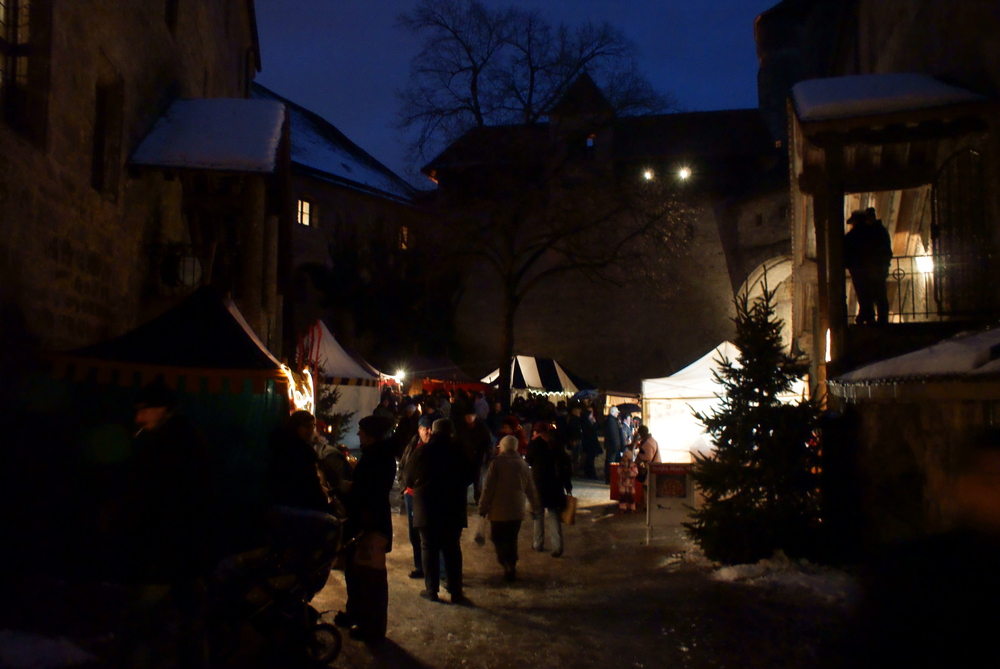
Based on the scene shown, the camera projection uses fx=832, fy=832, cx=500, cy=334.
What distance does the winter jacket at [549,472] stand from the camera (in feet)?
31.9

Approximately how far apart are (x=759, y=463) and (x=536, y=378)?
66.6 ft

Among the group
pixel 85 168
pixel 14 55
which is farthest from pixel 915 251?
pixel 14 55

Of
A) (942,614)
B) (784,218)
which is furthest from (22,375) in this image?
(784,218)

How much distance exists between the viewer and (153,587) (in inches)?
160

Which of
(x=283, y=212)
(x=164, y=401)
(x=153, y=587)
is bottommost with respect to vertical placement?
(x=153, y=587)

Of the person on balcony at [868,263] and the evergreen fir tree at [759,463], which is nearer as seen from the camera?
the evergreen fir tree at [759,463]

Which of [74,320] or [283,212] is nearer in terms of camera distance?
[74,320]

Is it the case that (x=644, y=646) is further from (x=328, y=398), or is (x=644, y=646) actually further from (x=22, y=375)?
(x=328, y=398)

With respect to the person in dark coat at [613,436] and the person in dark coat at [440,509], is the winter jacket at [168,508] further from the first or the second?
the person in dark coat at [613,436]

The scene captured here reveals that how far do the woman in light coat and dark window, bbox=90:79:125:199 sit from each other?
16.1 ft

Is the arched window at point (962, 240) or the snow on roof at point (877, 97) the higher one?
the snow on roof at point (877, 97)

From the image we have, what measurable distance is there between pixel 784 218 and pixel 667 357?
754cm

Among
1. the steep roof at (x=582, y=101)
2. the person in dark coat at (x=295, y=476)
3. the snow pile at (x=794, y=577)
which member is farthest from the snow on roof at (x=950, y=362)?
the steep roof at (x=582, y=101)

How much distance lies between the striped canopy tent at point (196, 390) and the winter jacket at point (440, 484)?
4.76 ft
